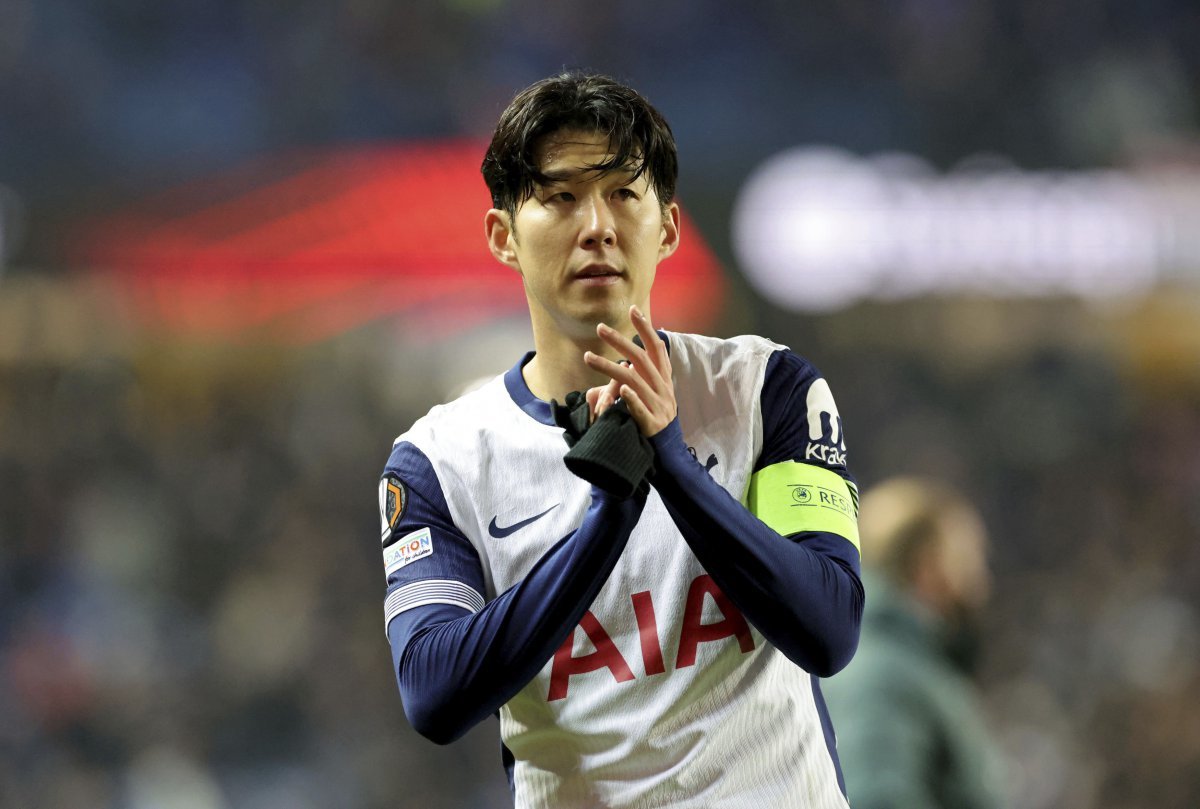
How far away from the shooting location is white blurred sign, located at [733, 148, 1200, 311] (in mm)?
11703

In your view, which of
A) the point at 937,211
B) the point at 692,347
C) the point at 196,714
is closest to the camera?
the point at 692,347

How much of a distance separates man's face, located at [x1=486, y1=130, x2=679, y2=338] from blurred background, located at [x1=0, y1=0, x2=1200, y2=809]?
6.90 meters

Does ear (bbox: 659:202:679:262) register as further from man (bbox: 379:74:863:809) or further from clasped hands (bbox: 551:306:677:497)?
clasped hands (bbox: 551:306:677:497)

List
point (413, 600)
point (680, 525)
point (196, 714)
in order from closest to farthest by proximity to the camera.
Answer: point (680, 525) → point (413, 600) → point (196, 714)

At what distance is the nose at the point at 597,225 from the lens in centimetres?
218

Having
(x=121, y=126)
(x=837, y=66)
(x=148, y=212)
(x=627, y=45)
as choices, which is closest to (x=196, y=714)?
(x=148, y=212)

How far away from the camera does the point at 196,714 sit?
29.2ft

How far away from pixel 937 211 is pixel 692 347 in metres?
10.1

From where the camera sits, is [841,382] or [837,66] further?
[837,66]

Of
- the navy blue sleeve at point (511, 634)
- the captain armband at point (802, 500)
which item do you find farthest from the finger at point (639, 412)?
the captain armband at point (802, 500)

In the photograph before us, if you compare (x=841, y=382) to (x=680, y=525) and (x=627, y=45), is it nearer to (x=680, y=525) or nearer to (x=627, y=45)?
(x=627, y=45)

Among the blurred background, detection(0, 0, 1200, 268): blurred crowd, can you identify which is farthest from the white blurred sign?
detection(0, 0, 1200, 268): blurred crowd

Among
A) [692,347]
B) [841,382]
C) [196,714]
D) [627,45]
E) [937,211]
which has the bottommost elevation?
[196,714]

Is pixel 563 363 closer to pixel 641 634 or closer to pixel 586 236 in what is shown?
pixel 586 236
